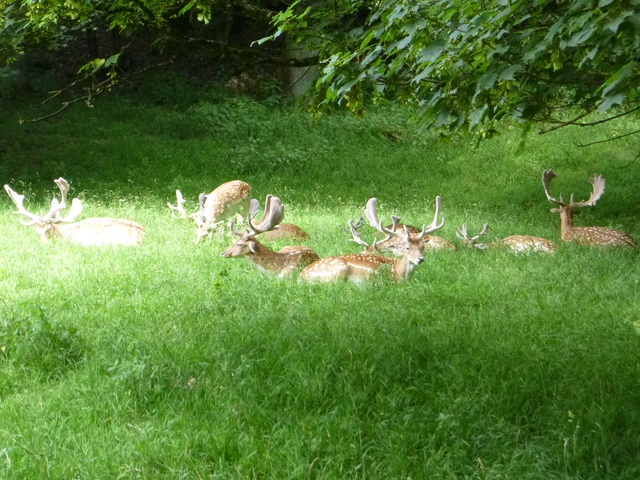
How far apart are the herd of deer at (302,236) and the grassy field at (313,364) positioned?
21cm

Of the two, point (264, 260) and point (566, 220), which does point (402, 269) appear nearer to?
point (264, 260)

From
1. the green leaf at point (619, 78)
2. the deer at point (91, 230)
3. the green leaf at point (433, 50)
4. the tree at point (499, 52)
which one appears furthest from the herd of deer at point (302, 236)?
the green leaf at point (619, 78)

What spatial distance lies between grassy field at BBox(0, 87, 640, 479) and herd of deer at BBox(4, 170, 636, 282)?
213mm

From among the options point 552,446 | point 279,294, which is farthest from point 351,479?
point 279,294

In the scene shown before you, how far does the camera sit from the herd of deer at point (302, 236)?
7.98 m

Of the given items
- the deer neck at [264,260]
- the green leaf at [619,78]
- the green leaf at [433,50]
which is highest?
the green leaf at [433,50]

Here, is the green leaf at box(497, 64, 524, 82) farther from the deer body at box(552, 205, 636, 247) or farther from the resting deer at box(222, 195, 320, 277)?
the deer body at box(552, 205, 636, 247)

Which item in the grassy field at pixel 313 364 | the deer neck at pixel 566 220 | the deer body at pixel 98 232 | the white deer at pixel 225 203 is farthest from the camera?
the white deer at pixel 225 203

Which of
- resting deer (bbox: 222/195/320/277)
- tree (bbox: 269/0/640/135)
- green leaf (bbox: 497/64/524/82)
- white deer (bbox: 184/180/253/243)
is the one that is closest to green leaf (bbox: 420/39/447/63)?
tree (bbox: 269/0/640/135)

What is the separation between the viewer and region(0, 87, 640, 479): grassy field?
4.41 metres

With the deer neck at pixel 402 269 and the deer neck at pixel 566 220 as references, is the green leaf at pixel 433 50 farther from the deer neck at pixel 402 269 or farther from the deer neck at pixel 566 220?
the deer neck at pixel 566 220

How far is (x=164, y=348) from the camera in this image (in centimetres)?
584

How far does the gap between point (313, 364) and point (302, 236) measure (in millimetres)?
5223

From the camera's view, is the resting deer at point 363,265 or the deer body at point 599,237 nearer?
the resting deer at point 363,265
